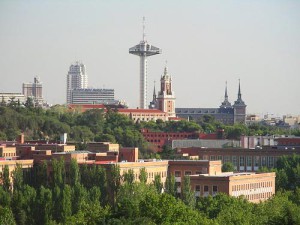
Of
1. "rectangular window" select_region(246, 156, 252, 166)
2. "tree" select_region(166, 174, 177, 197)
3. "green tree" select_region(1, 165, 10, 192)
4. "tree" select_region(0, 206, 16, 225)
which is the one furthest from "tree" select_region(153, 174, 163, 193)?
"rectangular window" select_region(246, 156, 252, 166)

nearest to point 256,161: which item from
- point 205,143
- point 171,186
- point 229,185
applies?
point 205,143

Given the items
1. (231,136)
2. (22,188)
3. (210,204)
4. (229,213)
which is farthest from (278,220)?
(231,136)

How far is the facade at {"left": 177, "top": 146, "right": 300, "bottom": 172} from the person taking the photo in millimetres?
115750

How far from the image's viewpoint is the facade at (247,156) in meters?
116

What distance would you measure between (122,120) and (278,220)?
110 meters

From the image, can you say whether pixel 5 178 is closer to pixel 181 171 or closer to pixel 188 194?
pixel 188 194

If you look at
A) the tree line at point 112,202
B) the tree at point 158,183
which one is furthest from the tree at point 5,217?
the tree at point 158,183

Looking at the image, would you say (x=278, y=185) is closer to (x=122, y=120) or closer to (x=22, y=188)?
(x=22, y=188)

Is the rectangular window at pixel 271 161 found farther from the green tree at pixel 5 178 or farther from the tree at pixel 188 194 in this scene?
the green tree at pixel 5 178

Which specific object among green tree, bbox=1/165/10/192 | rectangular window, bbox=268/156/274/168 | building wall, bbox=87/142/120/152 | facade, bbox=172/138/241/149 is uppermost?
facade, bbox=172/138/241/149

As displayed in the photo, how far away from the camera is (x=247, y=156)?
117m

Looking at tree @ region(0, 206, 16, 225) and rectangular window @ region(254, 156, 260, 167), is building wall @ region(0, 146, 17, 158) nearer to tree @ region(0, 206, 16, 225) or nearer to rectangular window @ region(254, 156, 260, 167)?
rectangular window @ region(254, 156, 260, 167)

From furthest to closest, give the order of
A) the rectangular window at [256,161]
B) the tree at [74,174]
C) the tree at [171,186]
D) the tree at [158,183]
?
1. the rectangular window at [256,161]
2. the tree at [171,186]
3. the tree at [74,174]
4. the tree at [158,183]

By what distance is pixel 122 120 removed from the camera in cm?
16950
